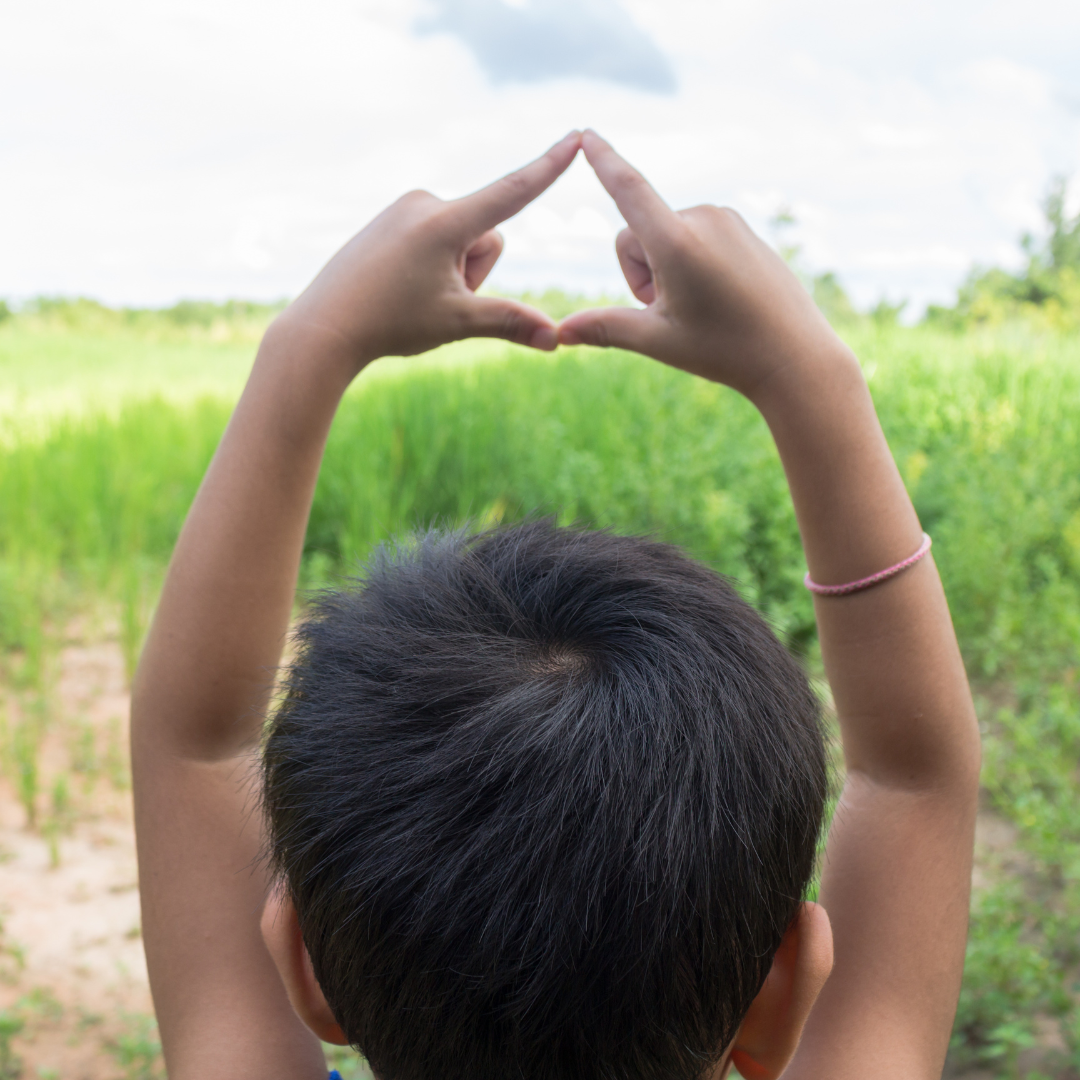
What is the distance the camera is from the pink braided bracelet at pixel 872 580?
935 millimetres

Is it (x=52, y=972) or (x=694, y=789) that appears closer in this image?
(x=694, y=789)

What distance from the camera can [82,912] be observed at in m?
2.55

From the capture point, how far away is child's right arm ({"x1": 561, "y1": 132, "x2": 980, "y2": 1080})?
91cm

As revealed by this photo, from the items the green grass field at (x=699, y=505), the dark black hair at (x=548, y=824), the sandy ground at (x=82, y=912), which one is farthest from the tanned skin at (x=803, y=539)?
the sandy ground at (x=82, y=912)

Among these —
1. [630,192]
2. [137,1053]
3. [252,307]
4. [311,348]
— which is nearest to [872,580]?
[630,192]

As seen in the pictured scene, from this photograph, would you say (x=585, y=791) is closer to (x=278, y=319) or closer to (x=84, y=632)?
(x=278, y=319)

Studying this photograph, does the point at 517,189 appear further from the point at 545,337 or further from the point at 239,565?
the point at 239,565

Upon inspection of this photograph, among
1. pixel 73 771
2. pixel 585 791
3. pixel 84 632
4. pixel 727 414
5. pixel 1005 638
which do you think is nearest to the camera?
pixel 585 791

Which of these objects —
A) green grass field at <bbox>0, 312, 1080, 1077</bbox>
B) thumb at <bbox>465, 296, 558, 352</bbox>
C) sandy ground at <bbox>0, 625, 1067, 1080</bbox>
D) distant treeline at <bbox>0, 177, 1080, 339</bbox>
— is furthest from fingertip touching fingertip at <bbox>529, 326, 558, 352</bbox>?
distant treeline at <bbox>0, 177, 1080, 339</bbox>

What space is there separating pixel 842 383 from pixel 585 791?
1.81ft

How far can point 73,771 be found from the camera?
3193 mm

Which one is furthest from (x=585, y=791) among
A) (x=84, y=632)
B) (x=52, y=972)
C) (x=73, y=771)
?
(x=84, y=632)

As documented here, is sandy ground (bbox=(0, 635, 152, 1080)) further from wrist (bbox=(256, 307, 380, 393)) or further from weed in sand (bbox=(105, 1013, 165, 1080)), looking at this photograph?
wrist (bbox=(256, 307, 380, 393))

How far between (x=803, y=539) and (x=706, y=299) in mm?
266
